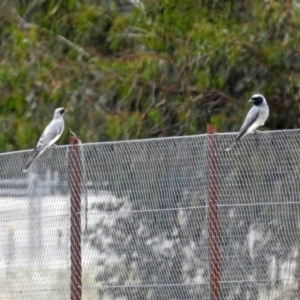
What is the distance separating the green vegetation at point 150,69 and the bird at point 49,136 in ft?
1.68

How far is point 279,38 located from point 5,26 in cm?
370

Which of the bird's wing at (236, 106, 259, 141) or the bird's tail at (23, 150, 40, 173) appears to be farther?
the bird's tail at (23, 150, 40, 173)

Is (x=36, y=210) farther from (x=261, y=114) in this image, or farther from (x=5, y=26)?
(x=5, y=26)

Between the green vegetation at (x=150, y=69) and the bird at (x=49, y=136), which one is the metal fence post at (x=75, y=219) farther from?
the green vegetation at (x=150, y=69)

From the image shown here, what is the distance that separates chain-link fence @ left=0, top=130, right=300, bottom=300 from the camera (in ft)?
26.8

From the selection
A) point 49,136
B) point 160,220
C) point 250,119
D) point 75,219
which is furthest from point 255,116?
point 49,136

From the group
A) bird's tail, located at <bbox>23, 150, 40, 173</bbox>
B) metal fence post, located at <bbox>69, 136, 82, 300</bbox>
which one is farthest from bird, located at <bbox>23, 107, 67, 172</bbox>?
metal fence post, located at <bbox>69, 136, 82, 300</bbox>

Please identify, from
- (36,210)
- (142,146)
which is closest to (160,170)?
(142,146)

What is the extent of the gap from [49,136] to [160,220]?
7.00 feet

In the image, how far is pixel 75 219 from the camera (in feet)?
28.3

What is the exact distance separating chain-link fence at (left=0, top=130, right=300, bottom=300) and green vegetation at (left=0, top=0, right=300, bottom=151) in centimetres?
237

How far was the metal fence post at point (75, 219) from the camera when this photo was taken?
8617mm

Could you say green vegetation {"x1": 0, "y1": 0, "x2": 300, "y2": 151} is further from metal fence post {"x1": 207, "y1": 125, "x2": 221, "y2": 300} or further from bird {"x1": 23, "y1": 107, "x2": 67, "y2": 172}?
metal fence post {"x1": 207, "y1": 125, "x2": 221, "y2": 300}

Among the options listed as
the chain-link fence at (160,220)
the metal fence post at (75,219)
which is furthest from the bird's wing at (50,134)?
the metal fence post at (75,219)
